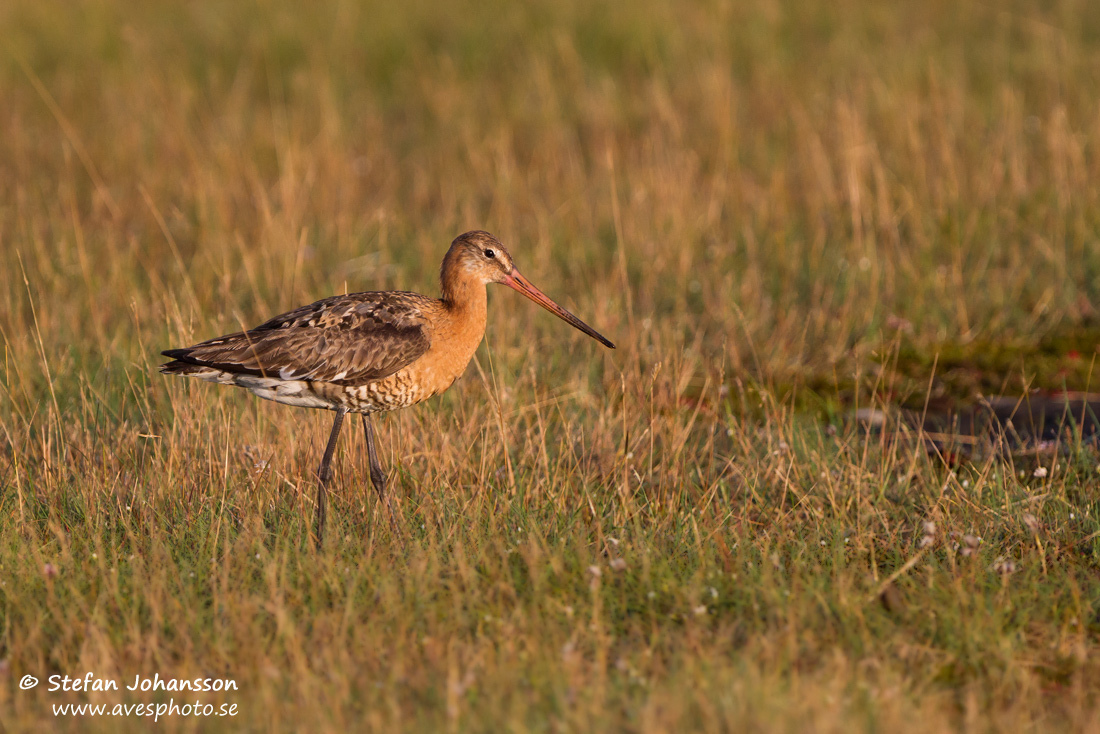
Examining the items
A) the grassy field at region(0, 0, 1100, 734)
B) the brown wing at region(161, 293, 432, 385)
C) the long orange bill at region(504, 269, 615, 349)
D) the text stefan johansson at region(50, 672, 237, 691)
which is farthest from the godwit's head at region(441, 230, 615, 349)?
the text stefan johansson at region(50, 672, 237, 691)

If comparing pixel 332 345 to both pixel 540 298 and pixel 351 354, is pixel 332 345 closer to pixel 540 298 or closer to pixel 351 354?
pixel 351 354

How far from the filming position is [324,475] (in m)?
5.19

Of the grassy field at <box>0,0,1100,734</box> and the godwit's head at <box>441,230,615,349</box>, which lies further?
the godwit's head at <box>441,230,615,349</box>

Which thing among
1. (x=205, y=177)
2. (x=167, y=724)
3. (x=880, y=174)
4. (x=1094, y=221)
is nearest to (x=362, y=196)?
(x=205, y=177)

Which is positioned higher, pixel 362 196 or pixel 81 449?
pixel 362 196

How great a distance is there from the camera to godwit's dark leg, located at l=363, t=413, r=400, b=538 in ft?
16.0

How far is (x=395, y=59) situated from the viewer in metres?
12.5

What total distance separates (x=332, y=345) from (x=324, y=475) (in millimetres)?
541

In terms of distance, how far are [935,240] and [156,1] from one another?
9768 mm

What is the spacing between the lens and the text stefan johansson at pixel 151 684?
3787 mm

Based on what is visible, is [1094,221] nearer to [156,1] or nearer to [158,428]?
[158,428]

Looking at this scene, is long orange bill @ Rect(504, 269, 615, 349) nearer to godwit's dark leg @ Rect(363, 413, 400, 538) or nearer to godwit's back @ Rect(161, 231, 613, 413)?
godwit's back @ Rect(161, 231, 613, 413)

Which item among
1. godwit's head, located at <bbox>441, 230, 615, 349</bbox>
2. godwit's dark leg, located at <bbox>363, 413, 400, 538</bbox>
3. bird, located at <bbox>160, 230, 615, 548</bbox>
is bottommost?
godwit's dark leg, located at <bbox>363, 413, 400, 538</bbox>

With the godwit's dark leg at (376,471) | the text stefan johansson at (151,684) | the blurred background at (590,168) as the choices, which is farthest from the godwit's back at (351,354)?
the text stefan johansson at (151,684)
